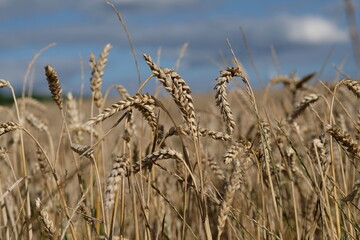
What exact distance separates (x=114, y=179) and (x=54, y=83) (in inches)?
27.1

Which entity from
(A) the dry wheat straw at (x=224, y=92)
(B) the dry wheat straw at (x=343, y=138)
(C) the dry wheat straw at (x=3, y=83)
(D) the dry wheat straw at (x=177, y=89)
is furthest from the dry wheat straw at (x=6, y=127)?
(B) the dry wheat straw at (x=343, y=138)

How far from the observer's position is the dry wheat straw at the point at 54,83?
Result: 178 cm

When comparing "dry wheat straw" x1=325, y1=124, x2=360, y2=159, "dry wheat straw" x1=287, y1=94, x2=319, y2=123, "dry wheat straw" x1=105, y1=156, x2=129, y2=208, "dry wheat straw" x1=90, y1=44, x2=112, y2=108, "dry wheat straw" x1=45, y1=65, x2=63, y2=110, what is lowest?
"dry wheat straw" x1=105, y1=156, x2=129, y2=208

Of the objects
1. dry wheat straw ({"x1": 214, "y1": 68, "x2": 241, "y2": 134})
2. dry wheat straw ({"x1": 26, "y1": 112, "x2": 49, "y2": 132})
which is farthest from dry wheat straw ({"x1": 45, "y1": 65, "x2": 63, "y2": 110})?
dry wheat straw ({"x1": 26, "y1": 112, "x2": 49, "y2": 132})

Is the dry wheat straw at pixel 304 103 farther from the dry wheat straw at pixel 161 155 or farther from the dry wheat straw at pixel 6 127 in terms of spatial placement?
the dry wheat straw at pixel 6 127

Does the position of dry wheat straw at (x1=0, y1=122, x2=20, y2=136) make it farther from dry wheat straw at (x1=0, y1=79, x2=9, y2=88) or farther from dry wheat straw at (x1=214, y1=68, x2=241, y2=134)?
dry wheat straw at (x1=214, y1=68, x2=241, y2=134)

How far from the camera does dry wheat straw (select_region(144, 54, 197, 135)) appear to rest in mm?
1363

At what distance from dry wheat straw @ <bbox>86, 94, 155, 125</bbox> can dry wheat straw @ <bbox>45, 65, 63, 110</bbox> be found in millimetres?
465

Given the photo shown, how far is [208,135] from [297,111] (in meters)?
0.55

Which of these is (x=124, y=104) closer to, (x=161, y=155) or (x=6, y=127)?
(x=161, y=155)

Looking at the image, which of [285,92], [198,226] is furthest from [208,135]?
[285,92]

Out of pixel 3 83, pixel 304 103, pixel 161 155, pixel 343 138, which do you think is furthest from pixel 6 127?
pixel 304 103

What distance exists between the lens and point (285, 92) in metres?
4.52

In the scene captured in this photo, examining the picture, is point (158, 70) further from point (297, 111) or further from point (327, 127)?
point (297, 111)
